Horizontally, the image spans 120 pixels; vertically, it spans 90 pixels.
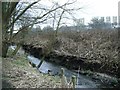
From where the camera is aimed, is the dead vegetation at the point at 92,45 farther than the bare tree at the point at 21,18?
Yes

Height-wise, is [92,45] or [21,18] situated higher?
[21,18]

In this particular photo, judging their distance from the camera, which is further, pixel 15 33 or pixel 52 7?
pixel 15 33

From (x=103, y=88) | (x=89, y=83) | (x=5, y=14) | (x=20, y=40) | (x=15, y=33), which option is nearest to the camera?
(x=5, y=14)

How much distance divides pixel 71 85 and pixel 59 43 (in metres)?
15.0

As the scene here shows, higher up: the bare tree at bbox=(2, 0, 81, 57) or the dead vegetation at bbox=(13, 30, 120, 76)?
the bare tree at bbox=(2, 0, 81, 57)

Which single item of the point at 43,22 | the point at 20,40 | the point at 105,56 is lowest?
the point at 105,56

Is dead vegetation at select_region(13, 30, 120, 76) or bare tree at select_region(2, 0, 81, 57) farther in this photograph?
dead vegetation at select_region(13, 30, 120, 76)

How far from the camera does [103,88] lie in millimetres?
11344

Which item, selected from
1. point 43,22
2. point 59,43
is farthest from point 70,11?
point 59,43

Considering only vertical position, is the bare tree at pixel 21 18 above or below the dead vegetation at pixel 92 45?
above

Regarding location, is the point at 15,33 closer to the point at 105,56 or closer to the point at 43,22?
the point at 43,22

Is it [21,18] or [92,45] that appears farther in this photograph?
[92,45]

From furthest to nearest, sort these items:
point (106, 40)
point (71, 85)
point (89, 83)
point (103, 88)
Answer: point (106, 40) < point (89, 83) < point (103, 88) < point (71, 85)

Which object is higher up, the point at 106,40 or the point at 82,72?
the point at 106,40
